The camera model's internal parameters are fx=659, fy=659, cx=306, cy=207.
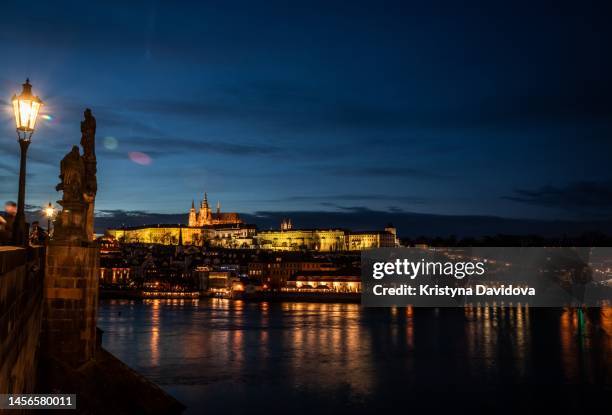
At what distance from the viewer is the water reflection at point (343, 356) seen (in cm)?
2242

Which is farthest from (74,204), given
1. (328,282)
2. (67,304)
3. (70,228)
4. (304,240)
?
(304,240)

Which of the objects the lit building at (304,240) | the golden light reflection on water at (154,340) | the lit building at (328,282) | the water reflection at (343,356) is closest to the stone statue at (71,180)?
the water reflection at (343,356)

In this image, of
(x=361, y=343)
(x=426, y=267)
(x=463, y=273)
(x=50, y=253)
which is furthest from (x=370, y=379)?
(x=426, y=267)

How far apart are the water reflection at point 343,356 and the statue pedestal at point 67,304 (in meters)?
9.08

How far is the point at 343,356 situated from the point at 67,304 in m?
23.1

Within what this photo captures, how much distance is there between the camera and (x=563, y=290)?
99.4 metres

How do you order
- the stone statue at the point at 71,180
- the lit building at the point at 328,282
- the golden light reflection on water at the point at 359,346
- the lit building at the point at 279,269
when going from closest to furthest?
the stone statue at the point at 71,180 < the golden light reflection on water at the point at 359,346 < the lit building at the point at 328,282 < the lit building at the point at 279,269

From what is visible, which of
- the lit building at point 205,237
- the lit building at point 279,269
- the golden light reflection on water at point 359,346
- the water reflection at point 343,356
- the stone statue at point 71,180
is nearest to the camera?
the stone statue at point 71,180

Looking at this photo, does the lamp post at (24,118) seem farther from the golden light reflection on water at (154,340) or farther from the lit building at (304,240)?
the lit building at (304,240)

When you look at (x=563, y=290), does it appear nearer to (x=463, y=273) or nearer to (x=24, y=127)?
(x=463, y=273)

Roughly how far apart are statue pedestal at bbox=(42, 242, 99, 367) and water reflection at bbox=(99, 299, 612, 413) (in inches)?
357

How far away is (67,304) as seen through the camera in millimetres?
9625

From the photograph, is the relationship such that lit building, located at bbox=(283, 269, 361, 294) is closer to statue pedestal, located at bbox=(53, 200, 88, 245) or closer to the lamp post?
statue pedestal, located at bbox=(53, 200, 88, 245)

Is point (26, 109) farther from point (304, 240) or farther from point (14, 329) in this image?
point (304, 240)
